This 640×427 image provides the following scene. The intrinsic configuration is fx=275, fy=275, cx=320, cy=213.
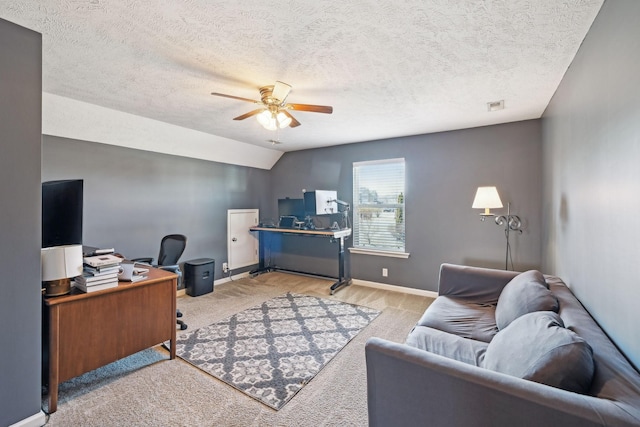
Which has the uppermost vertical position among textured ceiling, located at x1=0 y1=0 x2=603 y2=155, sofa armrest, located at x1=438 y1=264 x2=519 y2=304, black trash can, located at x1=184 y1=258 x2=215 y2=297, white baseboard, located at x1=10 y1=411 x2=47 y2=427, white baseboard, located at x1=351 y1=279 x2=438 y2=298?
textured ceiling, located at x1=0 y1=0 x2=603 y2=155

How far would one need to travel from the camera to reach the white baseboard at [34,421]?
163cm

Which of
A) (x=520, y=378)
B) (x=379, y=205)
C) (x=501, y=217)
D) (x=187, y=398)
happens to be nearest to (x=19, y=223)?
(x=187, y=398)

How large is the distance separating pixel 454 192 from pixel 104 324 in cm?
408

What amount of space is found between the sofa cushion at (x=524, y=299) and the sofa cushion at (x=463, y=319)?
0.11 m

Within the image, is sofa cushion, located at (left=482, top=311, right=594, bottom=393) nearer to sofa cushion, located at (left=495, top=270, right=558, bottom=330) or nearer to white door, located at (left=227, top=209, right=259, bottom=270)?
sofa cushion, located at (left=495, top=270, right=558, bottom=330)

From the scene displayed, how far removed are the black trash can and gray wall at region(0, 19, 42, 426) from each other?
2.26 m

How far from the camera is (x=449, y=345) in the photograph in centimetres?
180

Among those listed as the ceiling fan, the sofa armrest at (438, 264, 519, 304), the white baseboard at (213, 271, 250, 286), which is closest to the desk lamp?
the ceiling fan

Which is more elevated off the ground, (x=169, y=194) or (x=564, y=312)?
(x=169, y=194)

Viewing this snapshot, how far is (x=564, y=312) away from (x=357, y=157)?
3.45 meters

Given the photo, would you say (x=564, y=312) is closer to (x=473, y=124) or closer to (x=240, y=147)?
(x=473, y=124)

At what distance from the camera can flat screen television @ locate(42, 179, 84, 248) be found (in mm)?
1959

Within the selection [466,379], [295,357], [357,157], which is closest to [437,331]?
[466,379]

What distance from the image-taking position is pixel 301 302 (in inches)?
149
